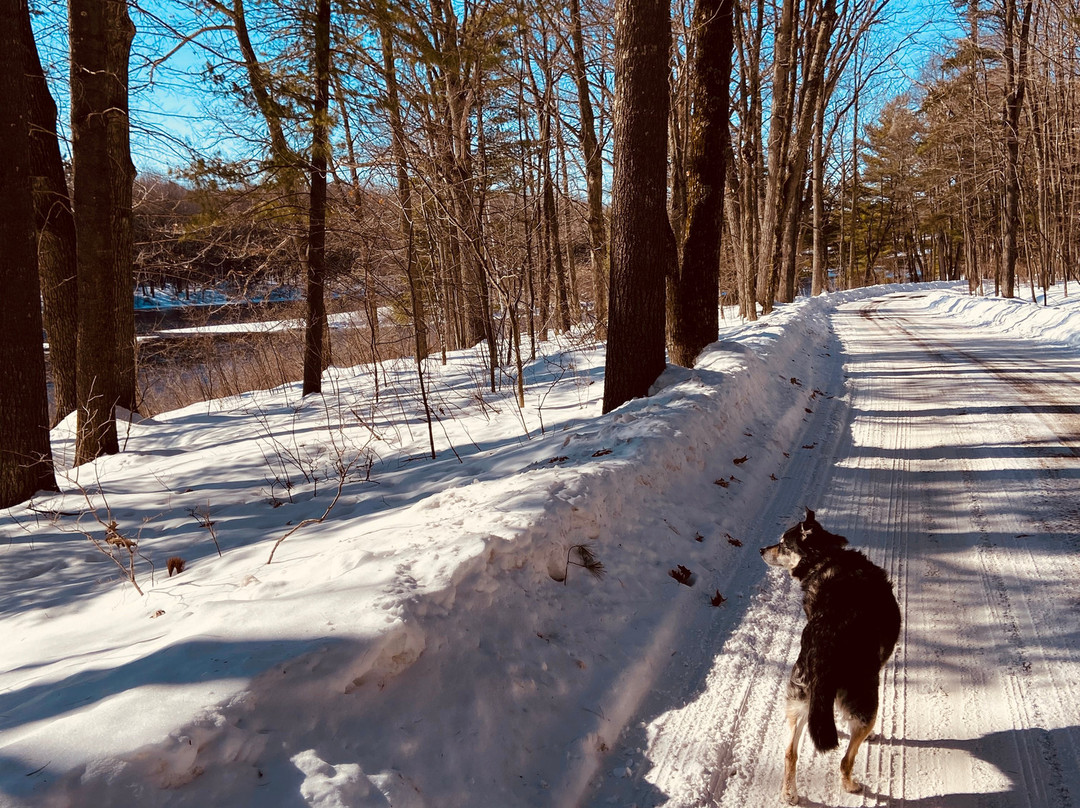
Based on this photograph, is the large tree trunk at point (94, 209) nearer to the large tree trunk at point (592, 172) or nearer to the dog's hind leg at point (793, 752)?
the dog's hind leg at point (793, 752)

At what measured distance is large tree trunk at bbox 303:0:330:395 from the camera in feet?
33.7

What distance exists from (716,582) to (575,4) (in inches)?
652

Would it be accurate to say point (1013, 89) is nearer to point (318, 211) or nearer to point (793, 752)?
point (318, 211)

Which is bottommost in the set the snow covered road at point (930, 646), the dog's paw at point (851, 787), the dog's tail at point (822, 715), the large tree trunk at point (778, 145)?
the dog's paw at point (851, 787)

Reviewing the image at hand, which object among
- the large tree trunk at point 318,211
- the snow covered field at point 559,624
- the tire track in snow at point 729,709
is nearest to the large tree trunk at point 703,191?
the snow covered field at point 559,624

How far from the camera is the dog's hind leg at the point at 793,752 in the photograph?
246 centimetres

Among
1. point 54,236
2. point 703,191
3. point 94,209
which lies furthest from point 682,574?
point 54,236

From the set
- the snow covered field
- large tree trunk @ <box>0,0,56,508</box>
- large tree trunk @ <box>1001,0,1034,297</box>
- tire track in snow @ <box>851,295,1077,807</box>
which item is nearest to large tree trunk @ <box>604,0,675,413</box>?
the snow covered field

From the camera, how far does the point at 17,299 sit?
6.52 metres

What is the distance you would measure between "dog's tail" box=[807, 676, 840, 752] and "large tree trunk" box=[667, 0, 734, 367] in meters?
6.49

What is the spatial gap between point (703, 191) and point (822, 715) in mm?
7537

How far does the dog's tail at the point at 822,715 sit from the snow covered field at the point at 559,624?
1.49 feet

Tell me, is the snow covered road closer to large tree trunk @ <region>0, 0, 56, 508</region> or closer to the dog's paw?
the dog's paw

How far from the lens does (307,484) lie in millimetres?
7000
